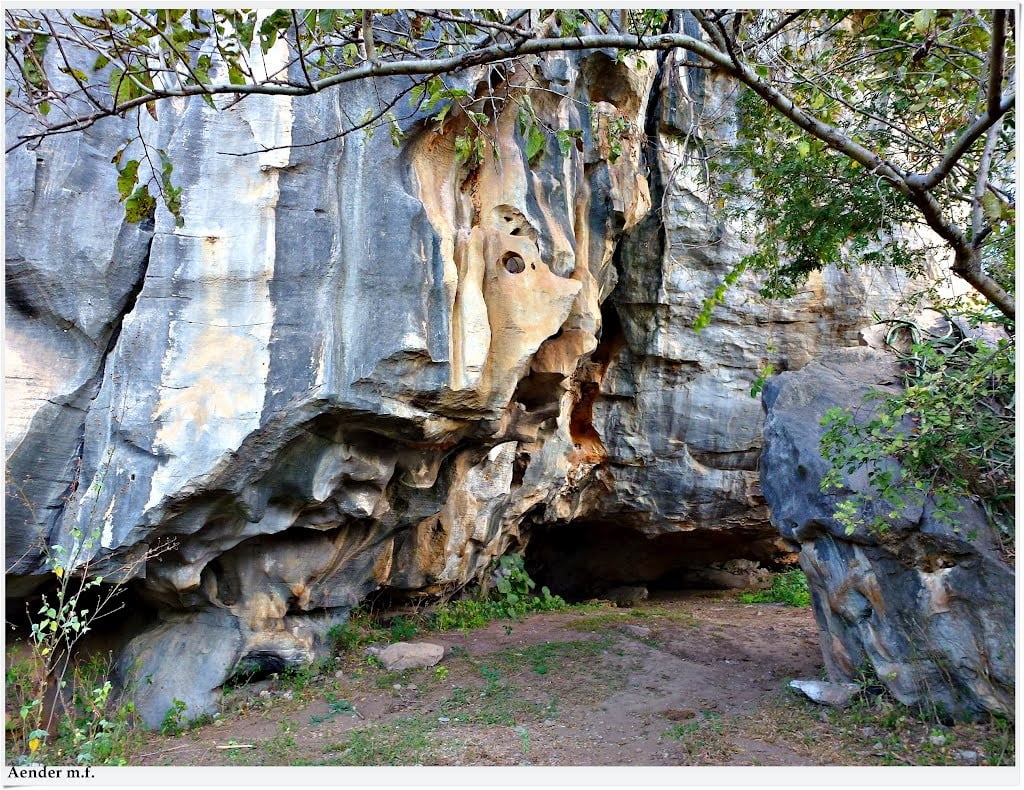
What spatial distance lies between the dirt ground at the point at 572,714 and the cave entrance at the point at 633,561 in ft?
14.3

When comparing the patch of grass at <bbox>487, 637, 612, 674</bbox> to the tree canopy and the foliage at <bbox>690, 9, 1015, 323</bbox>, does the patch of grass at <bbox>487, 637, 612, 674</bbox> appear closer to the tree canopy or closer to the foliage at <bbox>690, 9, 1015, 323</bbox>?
the foliage at <bbox>690, 9, 1015, 323</bbox>

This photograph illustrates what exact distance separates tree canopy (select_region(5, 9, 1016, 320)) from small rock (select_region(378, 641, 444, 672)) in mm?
4580

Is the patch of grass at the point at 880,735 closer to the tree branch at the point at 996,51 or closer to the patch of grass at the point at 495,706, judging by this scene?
the patch of grass at the point at 495,706

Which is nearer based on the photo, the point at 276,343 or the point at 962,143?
the point at 962,143

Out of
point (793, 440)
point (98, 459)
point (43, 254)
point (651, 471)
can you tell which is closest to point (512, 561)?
point (651, 471)

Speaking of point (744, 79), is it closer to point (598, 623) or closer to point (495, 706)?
point (495, 706)

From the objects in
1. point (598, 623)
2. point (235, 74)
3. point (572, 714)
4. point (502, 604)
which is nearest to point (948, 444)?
point (572, 714)

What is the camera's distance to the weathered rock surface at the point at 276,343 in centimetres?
562

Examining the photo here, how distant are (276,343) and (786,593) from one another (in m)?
8.83

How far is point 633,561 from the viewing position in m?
13.2

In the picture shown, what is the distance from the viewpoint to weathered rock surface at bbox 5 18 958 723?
5625 mm

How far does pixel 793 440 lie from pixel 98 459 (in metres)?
5.27

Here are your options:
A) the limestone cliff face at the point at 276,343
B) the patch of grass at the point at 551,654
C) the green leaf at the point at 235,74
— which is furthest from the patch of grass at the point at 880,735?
the green leaf at the point at 235,74

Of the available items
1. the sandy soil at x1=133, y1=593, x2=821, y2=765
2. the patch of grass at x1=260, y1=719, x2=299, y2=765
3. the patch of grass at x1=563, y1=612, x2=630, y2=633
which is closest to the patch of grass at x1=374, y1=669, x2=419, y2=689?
the sandy soil at x1=133, y1=593, x2=821, y2=765
